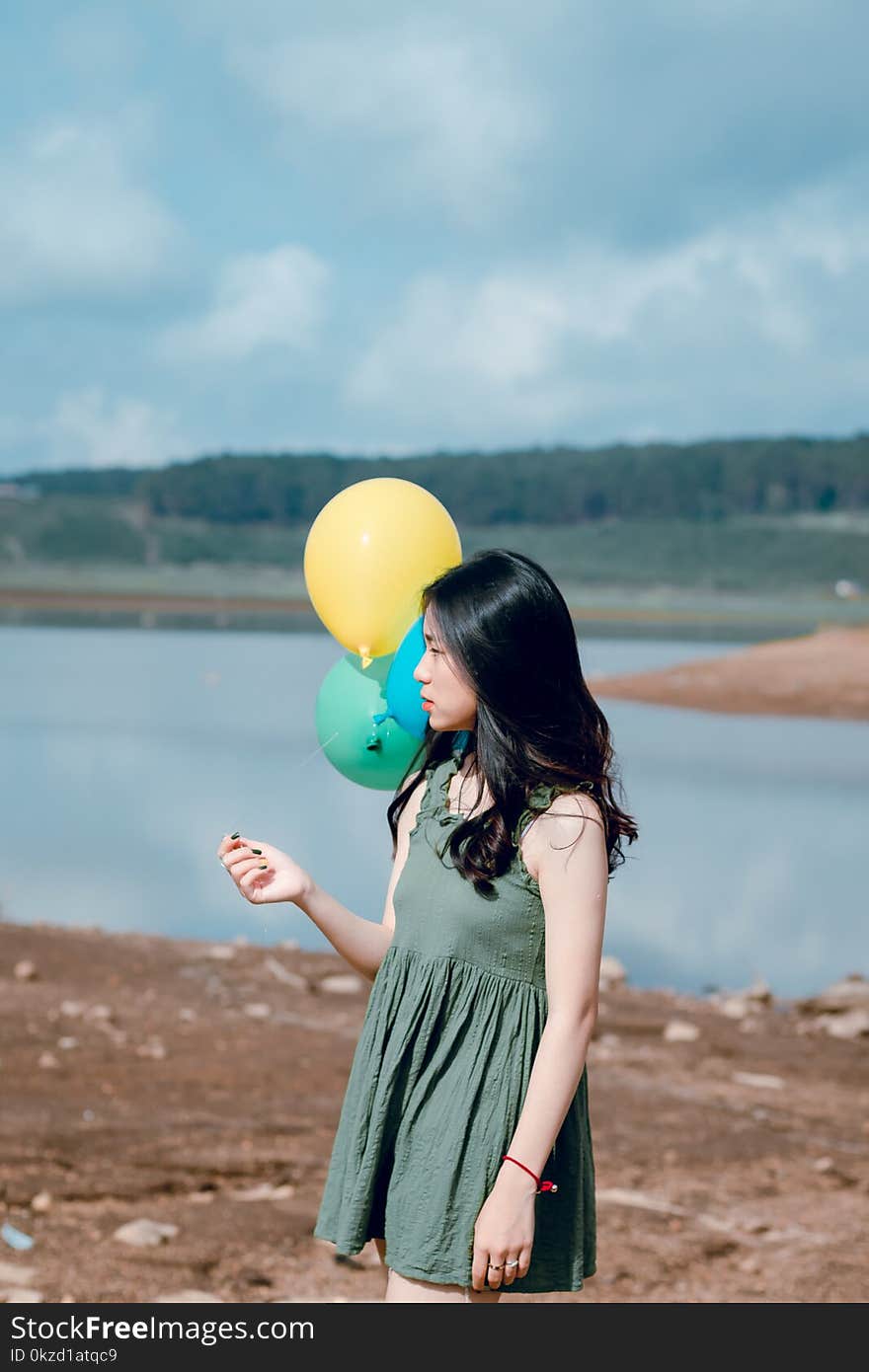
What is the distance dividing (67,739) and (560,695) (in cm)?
1814

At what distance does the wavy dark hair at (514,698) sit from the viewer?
2.53 metres

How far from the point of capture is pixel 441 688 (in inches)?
103

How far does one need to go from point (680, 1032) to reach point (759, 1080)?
633 mm

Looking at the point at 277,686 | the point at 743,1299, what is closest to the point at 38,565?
the point at 277,686

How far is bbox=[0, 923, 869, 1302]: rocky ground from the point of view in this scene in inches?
188

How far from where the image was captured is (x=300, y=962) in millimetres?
9164

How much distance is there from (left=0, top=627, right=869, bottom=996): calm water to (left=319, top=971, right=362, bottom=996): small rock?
47 cm

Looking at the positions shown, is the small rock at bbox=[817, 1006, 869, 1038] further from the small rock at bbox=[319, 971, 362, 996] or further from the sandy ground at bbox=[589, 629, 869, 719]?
the sandy ground at bbox=[589, 629, 869, 719]

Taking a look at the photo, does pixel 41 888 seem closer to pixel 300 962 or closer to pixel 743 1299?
pixel 300 962

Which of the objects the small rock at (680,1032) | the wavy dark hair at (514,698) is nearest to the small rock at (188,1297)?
the wavy dark hair at (514,698)

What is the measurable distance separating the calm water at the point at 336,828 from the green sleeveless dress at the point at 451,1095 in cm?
103

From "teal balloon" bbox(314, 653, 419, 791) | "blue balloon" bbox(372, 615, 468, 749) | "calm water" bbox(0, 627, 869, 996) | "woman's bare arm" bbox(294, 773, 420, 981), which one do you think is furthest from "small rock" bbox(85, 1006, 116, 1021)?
"woman's bare arm" bbox(294, 773, 420, 981)

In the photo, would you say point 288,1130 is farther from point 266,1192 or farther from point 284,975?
point 284,975

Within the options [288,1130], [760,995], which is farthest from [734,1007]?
[288,1130]
